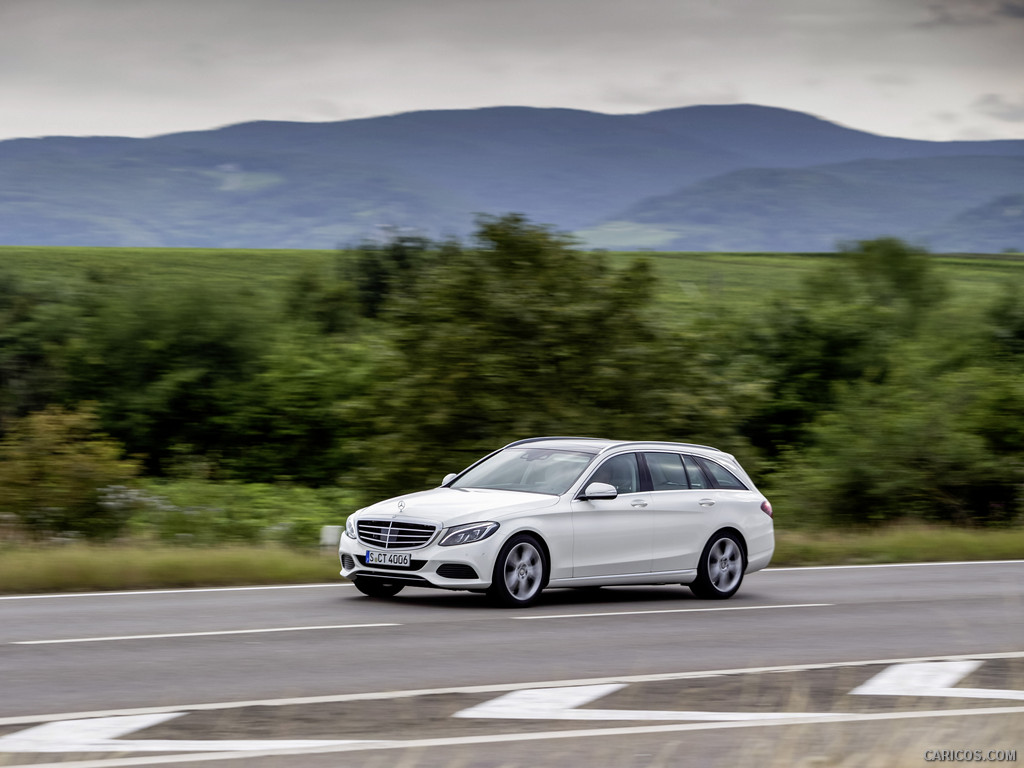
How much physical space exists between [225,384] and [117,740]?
134 feet

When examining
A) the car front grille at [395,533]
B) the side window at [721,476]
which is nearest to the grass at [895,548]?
the side window at [721,476]

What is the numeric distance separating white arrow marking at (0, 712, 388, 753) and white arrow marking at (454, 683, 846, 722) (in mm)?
1108

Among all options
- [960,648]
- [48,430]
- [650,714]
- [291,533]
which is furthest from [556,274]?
[650,714]

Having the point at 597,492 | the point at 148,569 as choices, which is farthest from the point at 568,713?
the point at 148,569

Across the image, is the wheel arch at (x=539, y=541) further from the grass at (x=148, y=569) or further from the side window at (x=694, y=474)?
the grass at (x=148, y=569)

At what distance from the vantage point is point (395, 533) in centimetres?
1286

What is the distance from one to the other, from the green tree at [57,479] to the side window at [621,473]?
12727mm

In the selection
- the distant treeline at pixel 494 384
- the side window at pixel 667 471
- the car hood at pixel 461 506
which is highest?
the distant treeline at pixel 494 384

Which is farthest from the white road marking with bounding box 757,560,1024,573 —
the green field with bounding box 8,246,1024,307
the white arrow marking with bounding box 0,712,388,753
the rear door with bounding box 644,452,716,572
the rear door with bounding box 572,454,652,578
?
the green field with bounding box 8,246,1024,307

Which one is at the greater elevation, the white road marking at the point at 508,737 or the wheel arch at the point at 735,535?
the wheel arch at the point at 735,535

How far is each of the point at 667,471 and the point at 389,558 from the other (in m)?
3.27

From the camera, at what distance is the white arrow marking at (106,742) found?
669 cm

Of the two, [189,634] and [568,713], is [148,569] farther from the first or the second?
[568,713]

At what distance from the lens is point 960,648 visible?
11.3 metres
